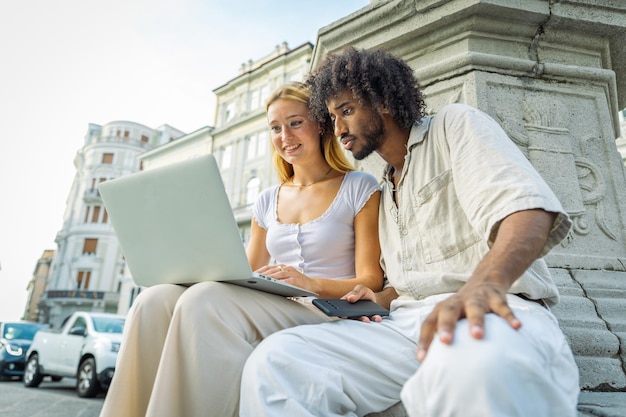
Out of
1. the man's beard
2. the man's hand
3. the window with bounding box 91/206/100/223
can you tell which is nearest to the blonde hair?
the man's beard

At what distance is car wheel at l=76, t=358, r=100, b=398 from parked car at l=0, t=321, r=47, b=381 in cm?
456

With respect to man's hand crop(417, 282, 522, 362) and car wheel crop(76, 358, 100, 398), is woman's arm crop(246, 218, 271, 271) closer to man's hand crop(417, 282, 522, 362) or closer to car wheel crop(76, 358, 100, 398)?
man's hand crop(417, 282, 522, 362)

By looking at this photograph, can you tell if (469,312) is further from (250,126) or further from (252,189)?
(250,126)

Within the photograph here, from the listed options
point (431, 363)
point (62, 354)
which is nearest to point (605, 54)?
point (431, 363)

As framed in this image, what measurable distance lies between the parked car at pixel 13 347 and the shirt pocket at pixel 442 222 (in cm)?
1207

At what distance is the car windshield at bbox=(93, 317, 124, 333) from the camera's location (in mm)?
7648

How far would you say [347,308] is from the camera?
1.33 meters

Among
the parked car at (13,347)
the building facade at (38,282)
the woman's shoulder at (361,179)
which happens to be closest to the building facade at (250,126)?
the parked car at (13,347)

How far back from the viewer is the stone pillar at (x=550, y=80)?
84.8 inches

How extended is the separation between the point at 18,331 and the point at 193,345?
1328 centimetres

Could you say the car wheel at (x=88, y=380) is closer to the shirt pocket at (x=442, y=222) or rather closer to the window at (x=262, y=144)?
the shirt pocket at (x=442, y=222)

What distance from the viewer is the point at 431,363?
798 mm

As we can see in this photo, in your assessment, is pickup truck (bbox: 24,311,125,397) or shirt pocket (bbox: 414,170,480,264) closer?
shirt pocket (bbox: 414,170,480,264)

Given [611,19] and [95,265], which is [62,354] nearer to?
[611,19]
